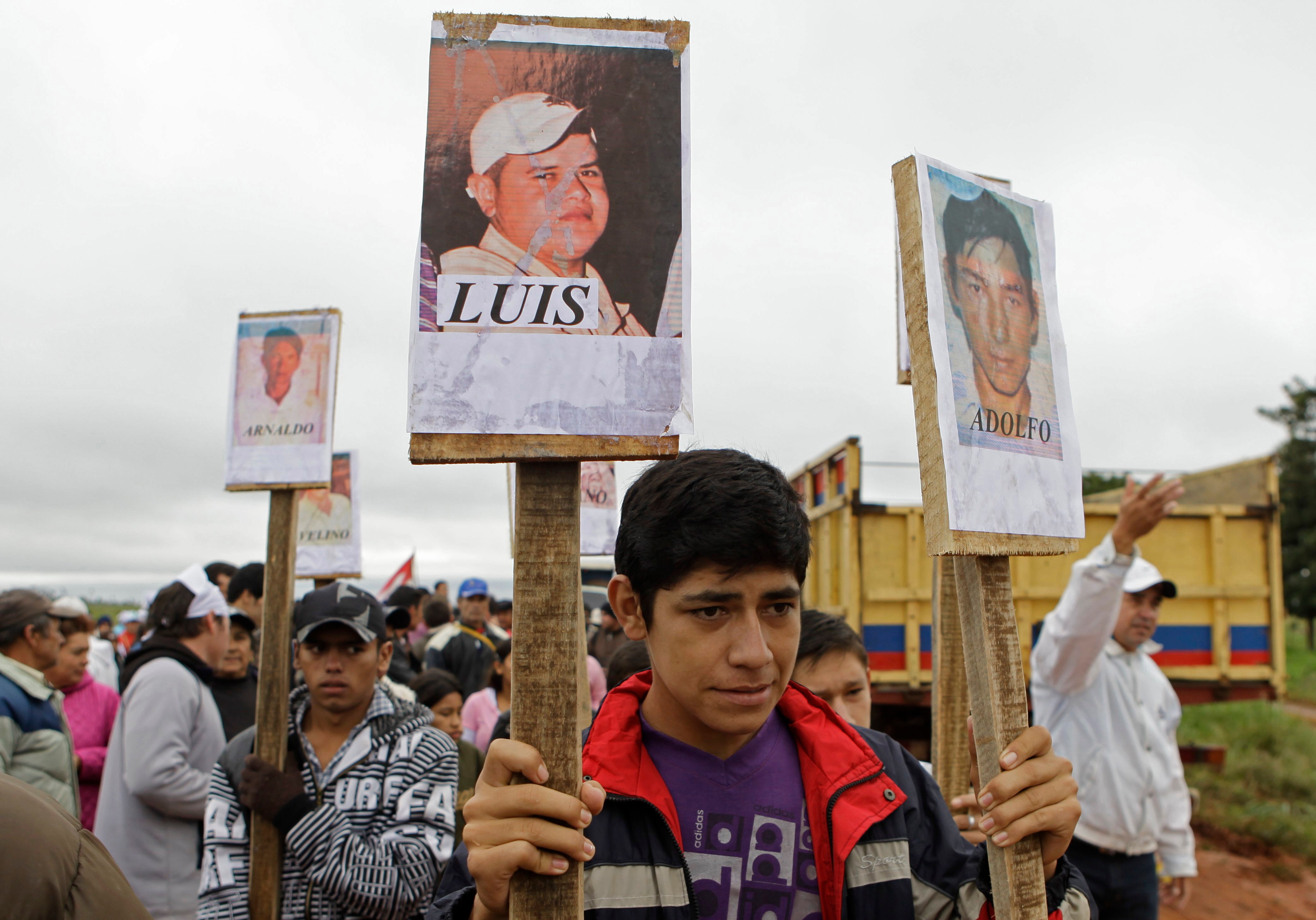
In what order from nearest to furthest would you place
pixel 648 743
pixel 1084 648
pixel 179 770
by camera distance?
pixel 648 743
pixel 179 770
pixel 1084 648

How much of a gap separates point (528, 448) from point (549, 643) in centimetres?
28

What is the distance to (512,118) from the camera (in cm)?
134

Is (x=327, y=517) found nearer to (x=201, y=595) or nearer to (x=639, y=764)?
(x=201, y=595)

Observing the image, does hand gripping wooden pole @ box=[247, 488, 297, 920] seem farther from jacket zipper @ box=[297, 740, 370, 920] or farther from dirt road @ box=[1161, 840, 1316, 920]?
dirt road @ box=[1161, 840, 1316, 920]

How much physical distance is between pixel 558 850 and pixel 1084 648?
2944 mm

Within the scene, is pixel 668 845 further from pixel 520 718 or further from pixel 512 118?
pixel 512 118

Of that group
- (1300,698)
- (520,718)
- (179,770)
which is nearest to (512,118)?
(520,718)

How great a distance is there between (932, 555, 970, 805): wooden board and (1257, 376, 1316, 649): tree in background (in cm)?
3010

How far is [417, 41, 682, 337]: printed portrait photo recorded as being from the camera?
1.29 meters

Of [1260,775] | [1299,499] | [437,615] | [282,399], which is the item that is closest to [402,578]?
[437,615]

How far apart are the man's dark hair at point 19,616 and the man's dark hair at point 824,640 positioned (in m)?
2.89

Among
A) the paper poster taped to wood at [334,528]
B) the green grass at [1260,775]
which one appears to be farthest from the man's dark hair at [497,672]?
the green grass at [1260,775]

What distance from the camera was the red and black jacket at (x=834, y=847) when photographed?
1354 mm

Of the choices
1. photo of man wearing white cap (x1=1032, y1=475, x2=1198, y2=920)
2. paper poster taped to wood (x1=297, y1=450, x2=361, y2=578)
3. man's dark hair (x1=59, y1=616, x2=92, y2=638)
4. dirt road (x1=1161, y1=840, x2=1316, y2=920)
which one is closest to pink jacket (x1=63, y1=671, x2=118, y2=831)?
man's dark hair (x1=59, y1=616, x2=92, y2=638)
